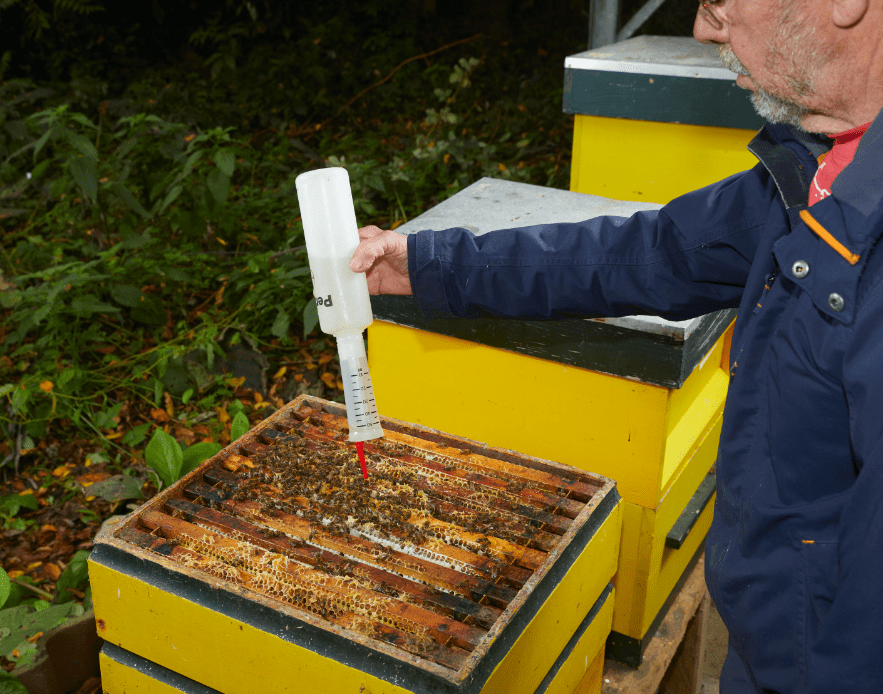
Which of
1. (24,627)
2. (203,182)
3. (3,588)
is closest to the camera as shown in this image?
(3,588)

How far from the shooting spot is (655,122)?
2385 mm

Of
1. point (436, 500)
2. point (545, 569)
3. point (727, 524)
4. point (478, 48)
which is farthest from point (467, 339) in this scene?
point (478, 48)

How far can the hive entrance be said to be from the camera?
1156mm

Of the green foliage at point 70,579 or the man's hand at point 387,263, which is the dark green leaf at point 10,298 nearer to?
the green foliage at point 70,579

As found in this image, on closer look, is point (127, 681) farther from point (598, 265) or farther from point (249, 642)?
point (598, 265)

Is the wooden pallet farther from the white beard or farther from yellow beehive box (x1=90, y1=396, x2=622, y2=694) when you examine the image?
the white beard

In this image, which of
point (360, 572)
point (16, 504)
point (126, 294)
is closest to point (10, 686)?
point (360, 572)

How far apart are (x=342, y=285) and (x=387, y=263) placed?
0.68 feet

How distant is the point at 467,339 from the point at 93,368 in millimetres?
2245

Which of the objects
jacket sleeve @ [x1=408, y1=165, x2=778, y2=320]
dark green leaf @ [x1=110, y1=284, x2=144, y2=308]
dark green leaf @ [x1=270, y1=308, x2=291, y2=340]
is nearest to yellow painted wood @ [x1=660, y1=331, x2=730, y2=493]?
jacket sleeve @ [x1=408, y1=165, x2=778, y2=320]

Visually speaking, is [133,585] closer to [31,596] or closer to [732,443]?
[732,443]

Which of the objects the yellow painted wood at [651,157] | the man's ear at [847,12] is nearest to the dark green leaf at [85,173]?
the yellow painted wood at [651,157]

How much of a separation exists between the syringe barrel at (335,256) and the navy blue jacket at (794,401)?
1.62 ft

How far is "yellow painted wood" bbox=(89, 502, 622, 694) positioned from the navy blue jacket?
10.9 inches
